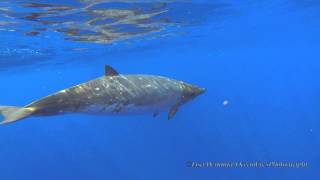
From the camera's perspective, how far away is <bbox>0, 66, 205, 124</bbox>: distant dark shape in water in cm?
726

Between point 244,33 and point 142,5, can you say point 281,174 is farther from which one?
point 142,5

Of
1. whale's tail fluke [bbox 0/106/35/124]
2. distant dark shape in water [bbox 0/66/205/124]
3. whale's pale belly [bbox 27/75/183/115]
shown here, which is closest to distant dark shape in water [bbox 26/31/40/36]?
distant dark shape in water [bbox 0/66/205/124]

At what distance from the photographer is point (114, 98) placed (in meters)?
7.98

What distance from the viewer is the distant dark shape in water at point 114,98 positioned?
7262mm

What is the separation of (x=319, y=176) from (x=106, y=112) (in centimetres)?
2531

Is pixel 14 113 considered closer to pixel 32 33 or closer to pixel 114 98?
pixel 114 98

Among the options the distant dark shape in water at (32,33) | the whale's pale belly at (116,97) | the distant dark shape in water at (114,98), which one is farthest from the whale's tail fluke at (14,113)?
the distant dark shape in water at (32,33)

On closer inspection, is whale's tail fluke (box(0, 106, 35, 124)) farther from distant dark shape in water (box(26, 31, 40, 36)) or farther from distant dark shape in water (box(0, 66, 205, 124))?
distant dark shape in water (box(26, 31, 40, 36))

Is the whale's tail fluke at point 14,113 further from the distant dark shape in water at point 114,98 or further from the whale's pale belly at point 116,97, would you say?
the whale's pale belly at point 116,97

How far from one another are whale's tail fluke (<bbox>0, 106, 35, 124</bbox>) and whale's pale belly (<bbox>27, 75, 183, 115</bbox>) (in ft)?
0.56

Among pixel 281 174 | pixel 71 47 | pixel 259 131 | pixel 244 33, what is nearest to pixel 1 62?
pixel 71 47

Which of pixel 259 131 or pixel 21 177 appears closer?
pixel 21 177

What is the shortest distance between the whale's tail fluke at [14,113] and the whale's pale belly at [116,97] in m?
0.17

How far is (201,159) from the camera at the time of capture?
35938 millimetres
